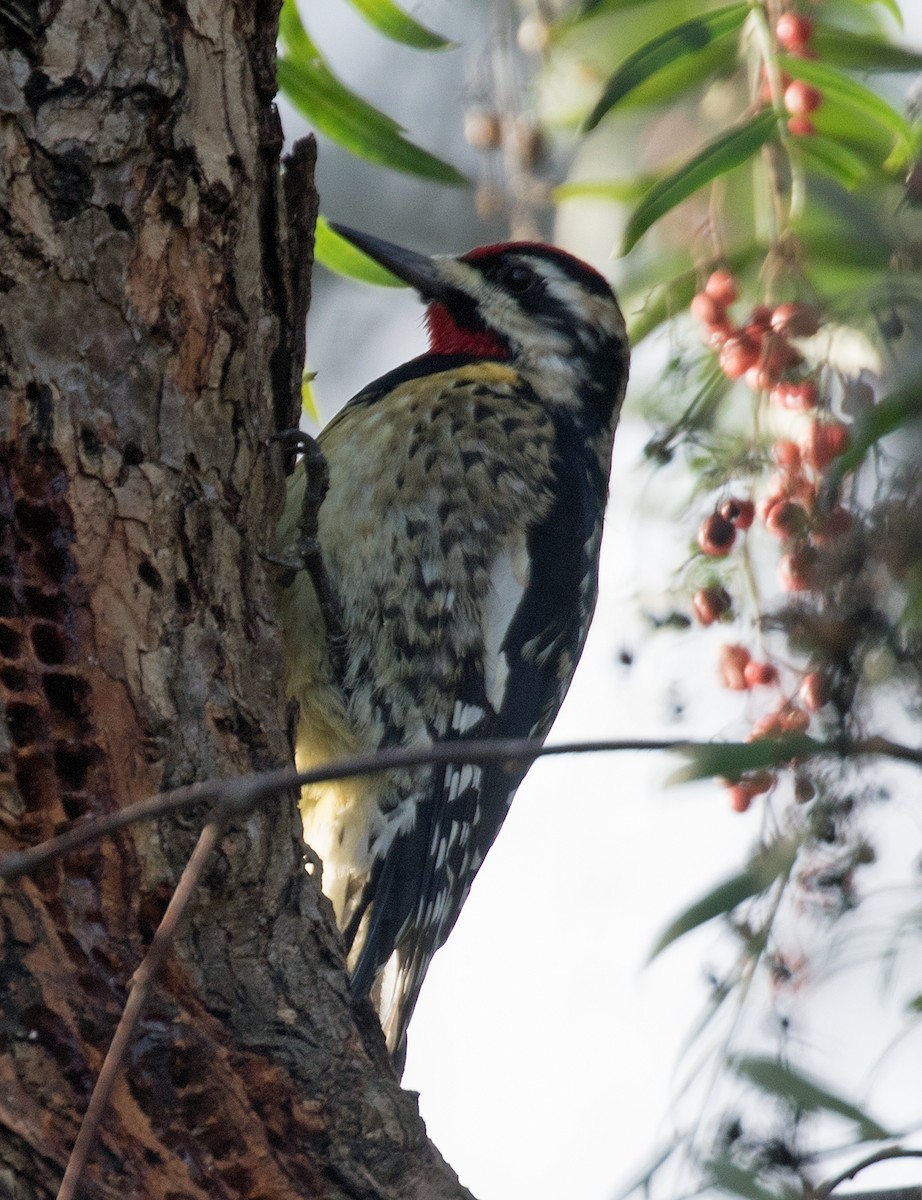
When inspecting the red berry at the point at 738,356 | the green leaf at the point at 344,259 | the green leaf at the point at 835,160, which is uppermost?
the green leaf at the point at 344,259

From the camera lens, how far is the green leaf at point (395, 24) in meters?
2.10

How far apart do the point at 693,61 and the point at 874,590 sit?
54.8 inches

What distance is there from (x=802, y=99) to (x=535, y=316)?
80 centimetres

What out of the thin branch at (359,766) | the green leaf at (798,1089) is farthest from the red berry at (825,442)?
the thin branch at (359,766)

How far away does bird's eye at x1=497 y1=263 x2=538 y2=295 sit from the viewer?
2.93 meters

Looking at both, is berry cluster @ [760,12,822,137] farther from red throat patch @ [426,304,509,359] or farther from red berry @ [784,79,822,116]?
red throat patch @ [426,304,509,359]

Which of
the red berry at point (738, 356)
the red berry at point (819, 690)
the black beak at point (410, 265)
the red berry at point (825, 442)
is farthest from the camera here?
the black beak at point (410, 265)

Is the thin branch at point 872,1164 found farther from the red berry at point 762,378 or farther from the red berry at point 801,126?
the red berry at point 801,126

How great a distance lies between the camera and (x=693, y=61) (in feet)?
7.80

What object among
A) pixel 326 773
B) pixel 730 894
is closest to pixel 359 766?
pixel 326 773

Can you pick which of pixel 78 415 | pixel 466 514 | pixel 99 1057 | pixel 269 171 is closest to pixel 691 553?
pixel 466 514

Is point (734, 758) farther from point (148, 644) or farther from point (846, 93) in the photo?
point (846, 93)

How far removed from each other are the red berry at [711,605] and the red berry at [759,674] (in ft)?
0.25

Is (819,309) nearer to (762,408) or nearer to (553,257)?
(762,408)
